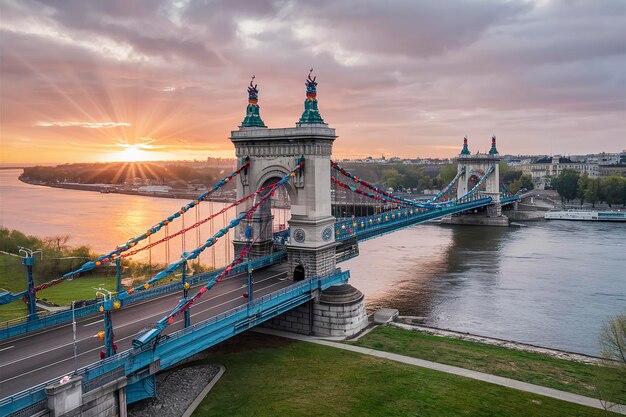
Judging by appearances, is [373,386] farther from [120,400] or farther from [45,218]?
[45,218]

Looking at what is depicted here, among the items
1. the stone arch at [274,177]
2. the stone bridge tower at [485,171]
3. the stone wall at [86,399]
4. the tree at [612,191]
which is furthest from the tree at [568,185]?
the stone wall at [86,399]

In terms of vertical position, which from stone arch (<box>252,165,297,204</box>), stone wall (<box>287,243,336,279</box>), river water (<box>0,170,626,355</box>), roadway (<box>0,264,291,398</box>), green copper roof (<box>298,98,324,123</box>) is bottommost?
river water (<box>0,170,626,355</box>)

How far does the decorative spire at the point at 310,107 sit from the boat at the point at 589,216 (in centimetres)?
9964

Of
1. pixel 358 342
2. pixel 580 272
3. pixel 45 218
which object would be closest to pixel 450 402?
pixel 358 342

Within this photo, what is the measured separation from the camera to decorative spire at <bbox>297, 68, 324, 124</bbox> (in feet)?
131

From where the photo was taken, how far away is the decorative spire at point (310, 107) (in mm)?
39844

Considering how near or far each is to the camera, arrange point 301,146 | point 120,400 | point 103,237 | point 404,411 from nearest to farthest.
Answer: point 120,400 < point 404,411 < point 301,146 < point 103,237

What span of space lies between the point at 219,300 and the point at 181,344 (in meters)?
7.88

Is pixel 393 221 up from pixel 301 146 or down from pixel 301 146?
down

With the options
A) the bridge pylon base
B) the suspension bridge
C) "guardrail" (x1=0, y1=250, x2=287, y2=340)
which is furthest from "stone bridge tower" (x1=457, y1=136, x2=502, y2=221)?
the bridge pylon base

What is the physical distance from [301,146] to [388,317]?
52.8 feet

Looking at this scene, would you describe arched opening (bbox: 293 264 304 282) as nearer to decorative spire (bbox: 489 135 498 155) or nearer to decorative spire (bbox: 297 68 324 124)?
decorative spire (bbox: 297 68 324 124)

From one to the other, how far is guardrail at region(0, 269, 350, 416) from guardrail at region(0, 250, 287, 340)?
10.8 ft

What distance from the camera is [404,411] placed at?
27.2m
